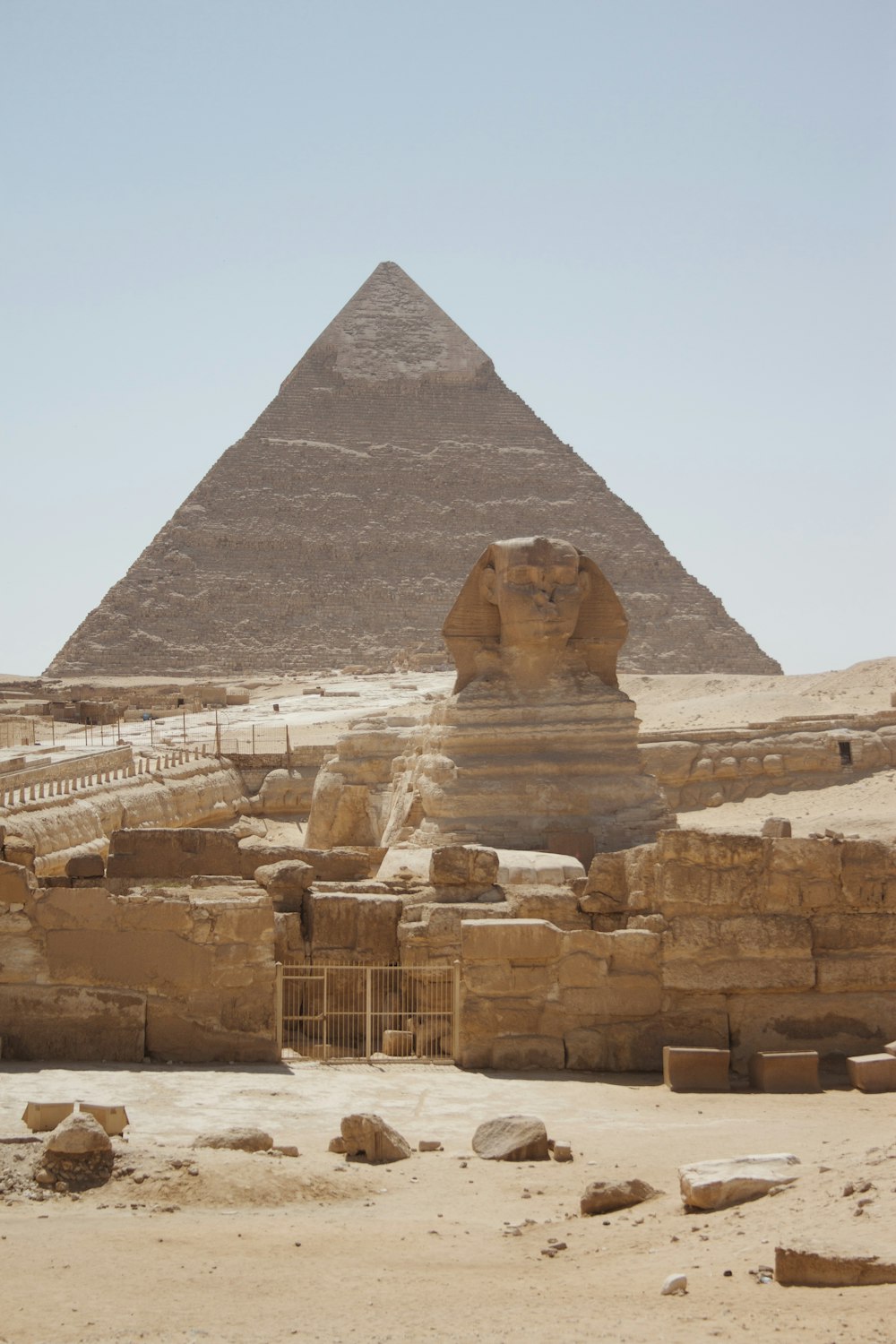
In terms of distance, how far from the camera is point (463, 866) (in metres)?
6.12

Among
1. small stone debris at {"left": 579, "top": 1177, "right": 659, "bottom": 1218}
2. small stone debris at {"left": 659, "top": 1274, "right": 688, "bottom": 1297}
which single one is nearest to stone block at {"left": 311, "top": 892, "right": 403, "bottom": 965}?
small stone debris at {"left": 579, "top": 1177, "right": 659, "bottom": 1218}

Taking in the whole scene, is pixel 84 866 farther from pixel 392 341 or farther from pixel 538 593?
pixel 392 341

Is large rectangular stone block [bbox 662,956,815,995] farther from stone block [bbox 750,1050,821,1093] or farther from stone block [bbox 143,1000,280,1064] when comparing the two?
stone block [bbox 143,1000,280,1064]

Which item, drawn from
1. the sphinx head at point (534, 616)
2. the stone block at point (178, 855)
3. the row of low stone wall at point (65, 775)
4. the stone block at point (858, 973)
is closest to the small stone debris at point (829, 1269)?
the stone block at point (858, 973)

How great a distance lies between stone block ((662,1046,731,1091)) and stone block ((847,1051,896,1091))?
338 mm

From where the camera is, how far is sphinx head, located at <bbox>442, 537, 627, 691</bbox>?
31.9 ft

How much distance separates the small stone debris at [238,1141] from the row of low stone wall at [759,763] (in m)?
→ 13.2

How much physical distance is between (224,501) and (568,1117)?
5804 inches

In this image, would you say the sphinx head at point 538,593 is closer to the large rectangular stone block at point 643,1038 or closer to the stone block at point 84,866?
the stone block at point 84,866

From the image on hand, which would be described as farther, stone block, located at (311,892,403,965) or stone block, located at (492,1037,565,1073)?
stone block, located at (311,892,403,965)

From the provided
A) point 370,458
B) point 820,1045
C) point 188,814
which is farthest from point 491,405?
point 820,1045

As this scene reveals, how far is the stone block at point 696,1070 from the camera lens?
16.2 ft

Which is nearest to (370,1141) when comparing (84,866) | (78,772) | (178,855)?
(84,866)

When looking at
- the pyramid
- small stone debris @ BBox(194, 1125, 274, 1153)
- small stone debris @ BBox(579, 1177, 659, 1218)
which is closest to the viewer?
small stone debris @ BBox(579, 1177, 659, 1218)
